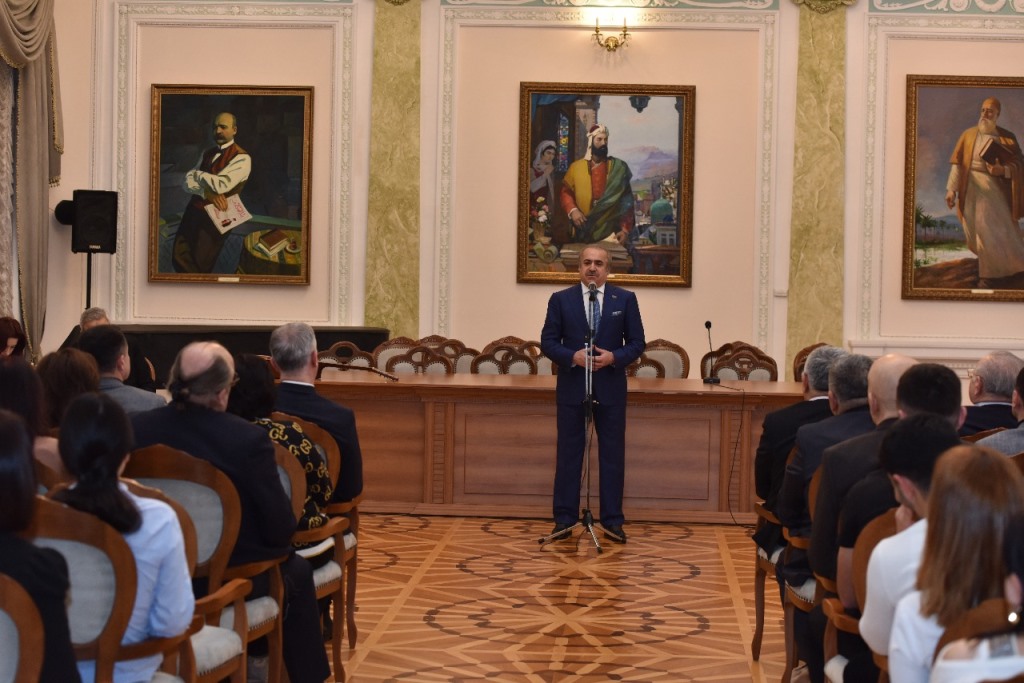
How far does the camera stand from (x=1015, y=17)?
12.7m

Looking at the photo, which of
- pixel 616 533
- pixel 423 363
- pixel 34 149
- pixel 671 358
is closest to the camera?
pixel 616 533

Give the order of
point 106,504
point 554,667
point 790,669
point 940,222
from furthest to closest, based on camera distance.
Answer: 1. point 940,222
2. point 554,667
3. point 790,669
4. point 106,504

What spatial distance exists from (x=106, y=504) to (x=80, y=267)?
35.2 ft

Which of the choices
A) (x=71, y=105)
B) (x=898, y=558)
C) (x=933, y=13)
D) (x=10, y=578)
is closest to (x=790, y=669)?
(x=898, y=558)

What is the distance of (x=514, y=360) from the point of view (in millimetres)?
10641

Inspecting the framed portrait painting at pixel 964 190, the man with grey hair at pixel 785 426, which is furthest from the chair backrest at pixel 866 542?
the framed portrait painting at pixel 964 190

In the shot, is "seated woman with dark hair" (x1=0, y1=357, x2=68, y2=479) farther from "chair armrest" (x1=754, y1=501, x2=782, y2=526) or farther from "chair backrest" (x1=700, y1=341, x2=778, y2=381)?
"chair backrest" (x1=700, y1=341, x2=778, y2=381)

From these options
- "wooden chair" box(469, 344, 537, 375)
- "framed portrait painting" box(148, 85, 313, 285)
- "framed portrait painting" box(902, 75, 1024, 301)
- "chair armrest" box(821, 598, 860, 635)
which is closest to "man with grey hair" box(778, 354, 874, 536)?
"chair armrest" box(821, 598, 860, 635)

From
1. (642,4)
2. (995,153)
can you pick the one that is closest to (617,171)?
(642,4)

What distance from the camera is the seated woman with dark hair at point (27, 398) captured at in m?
3.67

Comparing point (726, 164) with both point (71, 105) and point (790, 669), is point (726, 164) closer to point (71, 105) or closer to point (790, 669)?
point (71, 105)

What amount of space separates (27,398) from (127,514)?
950 millimetres

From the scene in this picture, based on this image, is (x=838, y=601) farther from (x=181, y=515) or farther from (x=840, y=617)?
(x=181, y=515)

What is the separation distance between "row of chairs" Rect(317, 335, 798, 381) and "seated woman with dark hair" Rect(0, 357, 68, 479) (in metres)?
5.59
